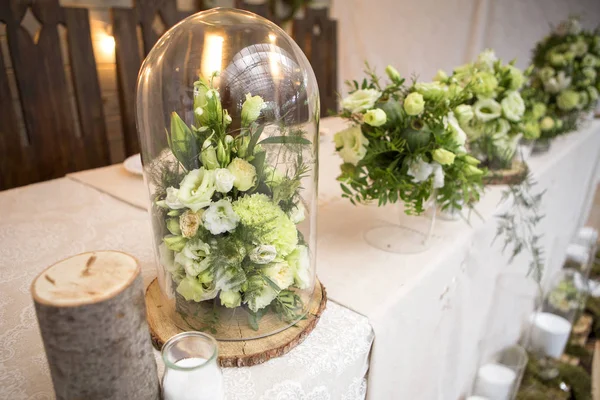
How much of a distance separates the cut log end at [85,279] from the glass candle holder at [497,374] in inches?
44.5

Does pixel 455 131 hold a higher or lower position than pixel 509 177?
higher

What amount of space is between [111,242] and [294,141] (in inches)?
21.1

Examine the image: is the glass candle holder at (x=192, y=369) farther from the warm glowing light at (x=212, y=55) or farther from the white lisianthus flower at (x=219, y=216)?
the warm glowing light at (x=212, y=55)

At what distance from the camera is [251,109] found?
525 mm

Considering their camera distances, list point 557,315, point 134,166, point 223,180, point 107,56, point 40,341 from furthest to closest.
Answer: point 107,56 → point 557,315 → point 134,166 → point 40,341 → point 223,180

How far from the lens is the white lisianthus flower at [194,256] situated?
510mm

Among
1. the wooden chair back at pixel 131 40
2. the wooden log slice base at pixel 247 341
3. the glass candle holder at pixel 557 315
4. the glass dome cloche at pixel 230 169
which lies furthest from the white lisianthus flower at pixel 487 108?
the wooden chair back at pixel 131 40

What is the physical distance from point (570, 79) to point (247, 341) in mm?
1835

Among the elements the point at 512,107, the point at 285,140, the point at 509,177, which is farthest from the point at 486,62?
the point at 285,140

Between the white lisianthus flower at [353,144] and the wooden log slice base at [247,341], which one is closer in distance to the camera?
the wooden log slice base at [247,341]

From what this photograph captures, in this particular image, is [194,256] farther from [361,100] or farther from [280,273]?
[361,100]

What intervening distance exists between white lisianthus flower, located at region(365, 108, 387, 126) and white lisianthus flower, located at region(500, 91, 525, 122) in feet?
1.63

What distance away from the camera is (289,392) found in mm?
512

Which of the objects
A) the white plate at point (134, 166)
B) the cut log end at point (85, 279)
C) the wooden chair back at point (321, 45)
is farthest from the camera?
the wooden chair back at point (321, 45)
